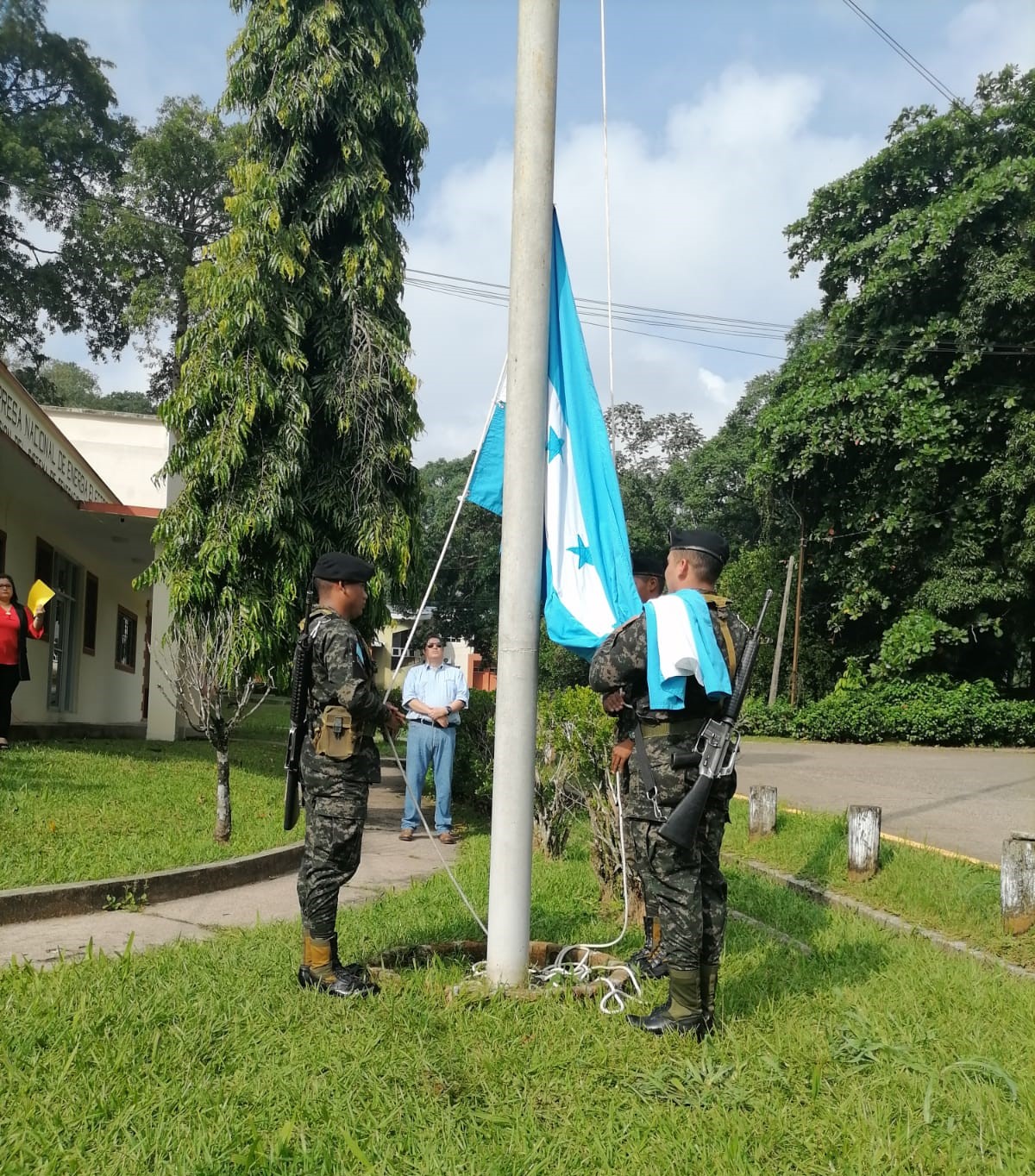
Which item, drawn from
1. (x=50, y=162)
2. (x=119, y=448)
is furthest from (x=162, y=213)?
(x=119, y=448)

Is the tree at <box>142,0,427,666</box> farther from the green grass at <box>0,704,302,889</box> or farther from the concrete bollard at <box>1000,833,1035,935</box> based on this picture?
the concrete bollard at <box>1000,833,1035,935</box>

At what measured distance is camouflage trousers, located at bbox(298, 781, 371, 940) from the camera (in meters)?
4.35

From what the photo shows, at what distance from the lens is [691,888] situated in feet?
12.9

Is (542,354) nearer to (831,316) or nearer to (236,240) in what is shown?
(236,240)

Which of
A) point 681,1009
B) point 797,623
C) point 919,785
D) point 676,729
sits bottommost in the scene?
point 919,785

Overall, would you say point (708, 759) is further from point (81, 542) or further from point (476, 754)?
point (81, 542)

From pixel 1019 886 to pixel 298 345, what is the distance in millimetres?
8308

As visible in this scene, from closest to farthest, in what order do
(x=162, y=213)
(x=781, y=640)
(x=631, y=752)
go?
(x=631, y=752)
(x=781, y=640)
(x=162, y=213)

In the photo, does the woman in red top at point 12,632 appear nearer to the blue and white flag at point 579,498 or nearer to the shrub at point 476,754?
the shrub at point 476,754

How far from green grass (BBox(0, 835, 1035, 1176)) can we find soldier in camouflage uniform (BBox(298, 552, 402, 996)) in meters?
0.21

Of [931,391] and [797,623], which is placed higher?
[931,391]

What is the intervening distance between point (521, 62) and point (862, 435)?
1911 cm

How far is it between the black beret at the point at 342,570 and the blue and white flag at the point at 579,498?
0.63 meters

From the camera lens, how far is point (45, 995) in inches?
158
